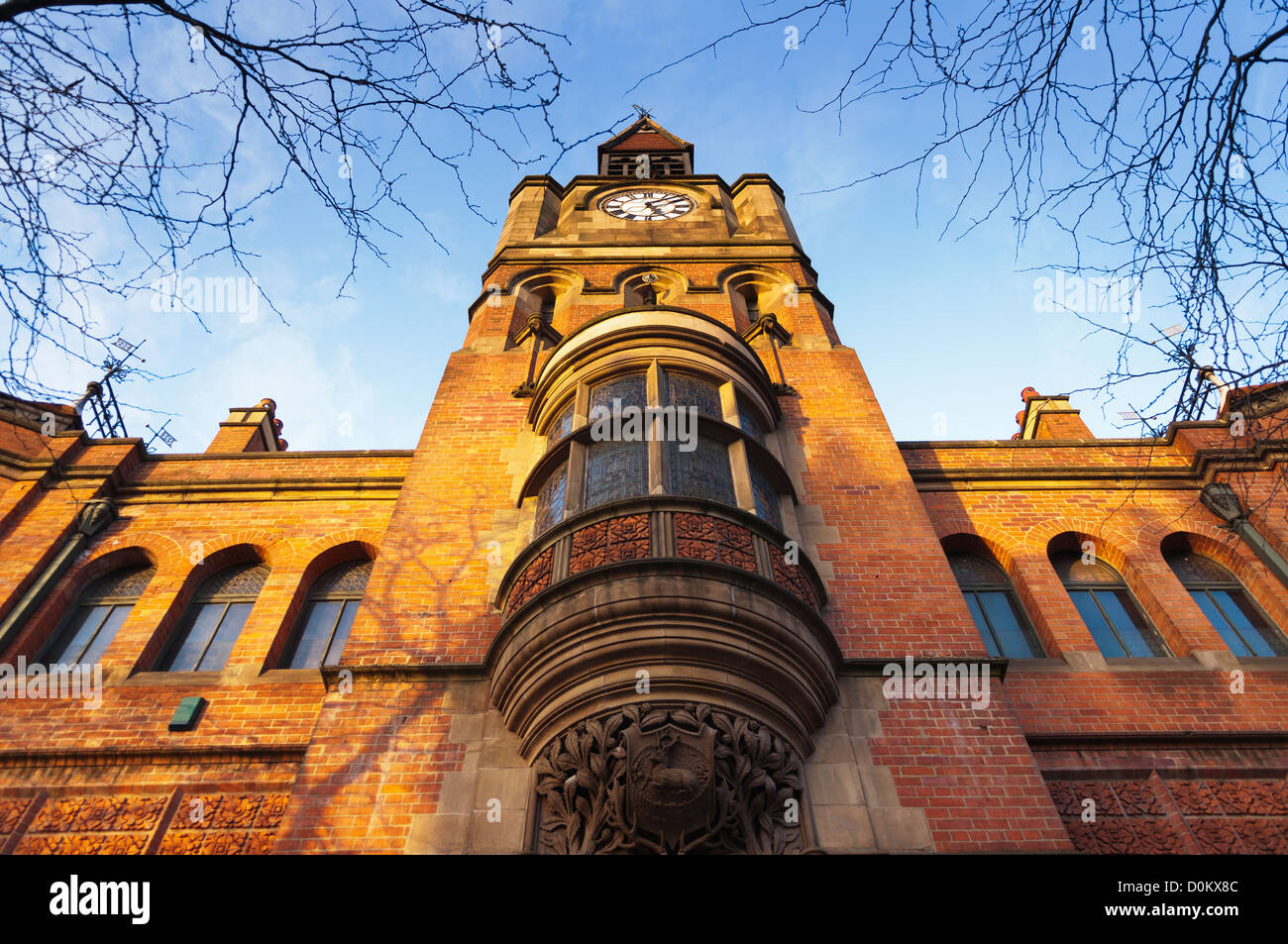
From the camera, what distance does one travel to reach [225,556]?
11.0m

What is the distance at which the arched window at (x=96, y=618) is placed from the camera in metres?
9.84

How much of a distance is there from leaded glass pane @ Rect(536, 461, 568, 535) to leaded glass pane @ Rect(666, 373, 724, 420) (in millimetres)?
1510

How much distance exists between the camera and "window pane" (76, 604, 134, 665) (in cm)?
977

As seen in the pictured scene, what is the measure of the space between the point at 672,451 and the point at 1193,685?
5990mm

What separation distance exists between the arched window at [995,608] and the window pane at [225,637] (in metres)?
8.45

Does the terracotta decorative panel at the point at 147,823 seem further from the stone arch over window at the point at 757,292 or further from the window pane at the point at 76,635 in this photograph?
the stone arch over window at the point at 757,292

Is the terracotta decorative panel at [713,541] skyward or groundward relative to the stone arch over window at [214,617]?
groundward

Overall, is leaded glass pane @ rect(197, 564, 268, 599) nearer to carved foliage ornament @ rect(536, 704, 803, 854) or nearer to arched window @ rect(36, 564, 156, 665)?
arched window @ rect(36, 564, 156, 665)

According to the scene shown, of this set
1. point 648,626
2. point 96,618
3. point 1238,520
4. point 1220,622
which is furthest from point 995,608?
point 96,618

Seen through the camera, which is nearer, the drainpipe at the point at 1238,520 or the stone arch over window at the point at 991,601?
the stone arch over window at the point at 991,601

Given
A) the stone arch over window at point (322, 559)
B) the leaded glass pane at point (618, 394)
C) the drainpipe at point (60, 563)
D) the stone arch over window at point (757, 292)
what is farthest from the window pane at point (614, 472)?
the drainpipe at point (60, 563)
